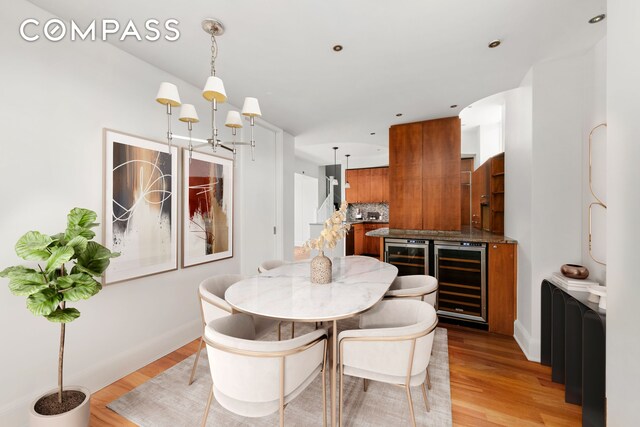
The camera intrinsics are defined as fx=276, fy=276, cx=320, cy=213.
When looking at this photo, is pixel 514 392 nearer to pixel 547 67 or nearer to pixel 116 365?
pixel 547 67

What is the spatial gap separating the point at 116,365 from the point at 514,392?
10.2ft

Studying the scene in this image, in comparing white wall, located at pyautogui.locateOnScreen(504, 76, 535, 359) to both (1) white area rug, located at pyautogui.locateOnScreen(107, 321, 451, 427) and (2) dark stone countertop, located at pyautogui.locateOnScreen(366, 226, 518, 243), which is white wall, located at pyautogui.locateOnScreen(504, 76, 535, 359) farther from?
(1) white area rug, located at pyautogui.locateOnScreen(107, 321, 451, 427)

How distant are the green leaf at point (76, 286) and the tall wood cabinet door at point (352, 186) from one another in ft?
23.5

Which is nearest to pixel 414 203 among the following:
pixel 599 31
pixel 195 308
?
pixel 599 31

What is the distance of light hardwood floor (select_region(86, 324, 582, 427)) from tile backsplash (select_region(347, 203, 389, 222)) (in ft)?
18.2

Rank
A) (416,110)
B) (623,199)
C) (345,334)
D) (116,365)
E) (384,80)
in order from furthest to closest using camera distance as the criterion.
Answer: (416,110), (384,80), (116,365), (345,334), (623,199)

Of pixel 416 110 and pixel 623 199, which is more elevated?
pixel 416 110

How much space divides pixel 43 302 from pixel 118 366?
3.72 ft

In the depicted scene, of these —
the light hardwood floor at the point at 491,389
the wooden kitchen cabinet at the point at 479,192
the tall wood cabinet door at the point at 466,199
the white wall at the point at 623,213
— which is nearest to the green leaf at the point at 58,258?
the light hardwood floor at the point at 491,389

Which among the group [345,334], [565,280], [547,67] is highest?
[547,67]

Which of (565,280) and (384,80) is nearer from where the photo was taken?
(565,280)

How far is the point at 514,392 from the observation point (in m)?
2.09

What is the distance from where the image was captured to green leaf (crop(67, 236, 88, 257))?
154 centimetres

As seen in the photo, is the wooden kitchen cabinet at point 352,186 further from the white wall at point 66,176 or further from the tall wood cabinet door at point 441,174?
the white wall at point 66,176
